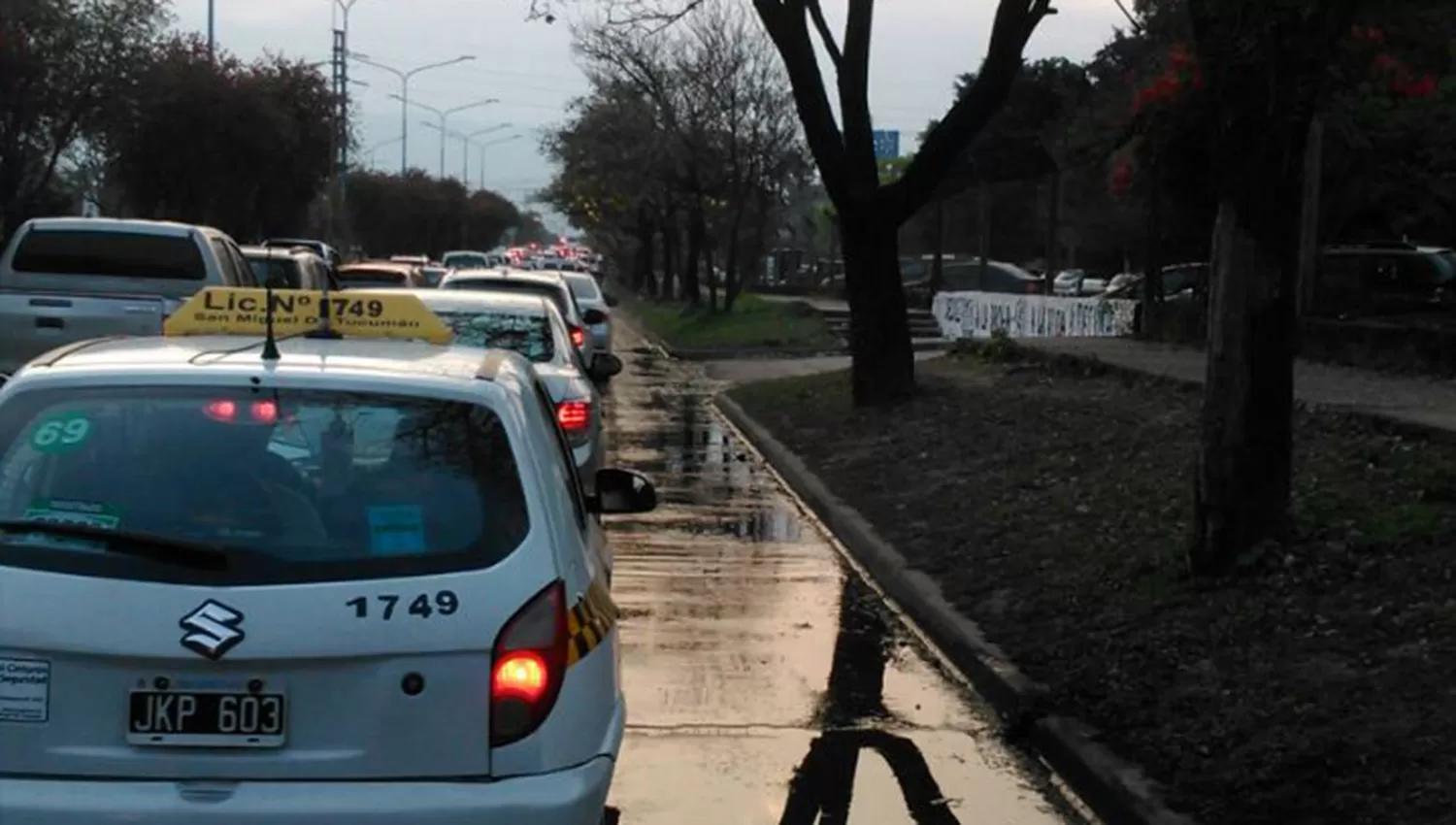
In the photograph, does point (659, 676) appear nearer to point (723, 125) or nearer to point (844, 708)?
point (844, 708)

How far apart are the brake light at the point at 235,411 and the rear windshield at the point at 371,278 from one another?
24.8m

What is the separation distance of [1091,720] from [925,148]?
11224 mm

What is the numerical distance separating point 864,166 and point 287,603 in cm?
1473

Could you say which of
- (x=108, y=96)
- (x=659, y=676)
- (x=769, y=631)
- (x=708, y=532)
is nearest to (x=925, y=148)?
(x=708, y=532)

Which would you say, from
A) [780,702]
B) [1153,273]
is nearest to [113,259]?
[780,702]

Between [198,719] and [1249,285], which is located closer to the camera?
[198,719]

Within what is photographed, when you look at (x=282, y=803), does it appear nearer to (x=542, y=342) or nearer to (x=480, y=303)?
(x=542, y=342)

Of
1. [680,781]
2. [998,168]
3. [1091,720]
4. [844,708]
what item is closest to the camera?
[680,781]

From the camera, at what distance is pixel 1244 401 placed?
28.0 ft

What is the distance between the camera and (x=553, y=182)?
7406cm

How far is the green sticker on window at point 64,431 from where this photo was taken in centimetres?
442

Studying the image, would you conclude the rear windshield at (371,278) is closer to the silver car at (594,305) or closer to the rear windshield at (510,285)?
the silver car at (594,305)

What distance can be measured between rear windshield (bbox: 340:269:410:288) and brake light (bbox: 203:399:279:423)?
24.8 metres

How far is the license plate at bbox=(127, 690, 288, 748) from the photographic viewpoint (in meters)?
4.05
